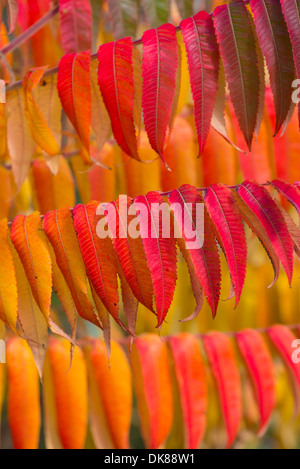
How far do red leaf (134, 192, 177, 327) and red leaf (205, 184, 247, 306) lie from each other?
72mm

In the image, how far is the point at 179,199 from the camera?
0.84 metres

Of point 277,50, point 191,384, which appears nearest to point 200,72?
point 277,50

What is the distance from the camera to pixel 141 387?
1249 mm

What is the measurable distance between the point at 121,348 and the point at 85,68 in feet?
2.11

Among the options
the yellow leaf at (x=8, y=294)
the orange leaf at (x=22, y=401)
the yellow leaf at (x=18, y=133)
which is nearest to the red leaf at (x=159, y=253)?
the yellow leaf at (x=8, y=294)

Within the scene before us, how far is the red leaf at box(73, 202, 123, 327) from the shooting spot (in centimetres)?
84

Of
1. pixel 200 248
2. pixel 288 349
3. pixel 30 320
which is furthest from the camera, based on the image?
pixel 288 349

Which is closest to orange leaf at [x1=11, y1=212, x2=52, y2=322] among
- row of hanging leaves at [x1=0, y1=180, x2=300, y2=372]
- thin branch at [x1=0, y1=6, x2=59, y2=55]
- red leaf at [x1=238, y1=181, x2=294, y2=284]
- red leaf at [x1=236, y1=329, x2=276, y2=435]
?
row of hanging leaves at [x1=0, y1=180, x2=300, y2=372]

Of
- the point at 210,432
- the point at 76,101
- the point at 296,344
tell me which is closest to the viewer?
the point at 76,101

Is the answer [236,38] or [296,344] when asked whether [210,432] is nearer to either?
[296,344]

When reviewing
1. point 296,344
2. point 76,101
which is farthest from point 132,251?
point 296,344

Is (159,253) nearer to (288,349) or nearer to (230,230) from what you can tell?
(230,230)

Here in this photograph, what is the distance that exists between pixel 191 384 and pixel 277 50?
0.72m

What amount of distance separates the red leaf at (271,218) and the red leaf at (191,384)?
488 millimetres
